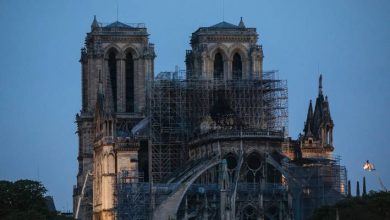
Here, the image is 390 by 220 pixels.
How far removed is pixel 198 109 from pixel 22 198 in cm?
2478

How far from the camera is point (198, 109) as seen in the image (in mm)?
154750

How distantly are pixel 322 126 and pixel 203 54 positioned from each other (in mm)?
11673

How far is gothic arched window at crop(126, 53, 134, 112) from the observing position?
163 metres

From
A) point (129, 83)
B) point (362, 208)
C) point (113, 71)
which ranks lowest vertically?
point (362, 208)

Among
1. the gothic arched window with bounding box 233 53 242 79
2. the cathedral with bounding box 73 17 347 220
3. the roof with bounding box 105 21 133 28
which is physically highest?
the roof with bounding box 105 21 133 28

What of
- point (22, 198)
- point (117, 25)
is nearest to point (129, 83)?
point (117, 25)

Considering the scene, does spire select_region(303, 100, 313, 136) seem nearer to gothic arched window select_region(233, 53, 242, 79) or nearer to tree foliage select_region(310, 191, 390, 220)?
gothic arched window select_region(233, 53, 242, 79)

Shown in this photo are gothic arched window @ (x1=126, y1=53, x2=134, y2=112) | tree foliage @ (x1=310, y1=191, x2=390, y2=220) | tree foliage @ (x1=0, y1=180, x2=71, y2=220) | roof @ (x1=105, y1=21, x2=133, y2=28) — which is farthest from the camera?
roof @ (x1=105, y1=21, x2=133, y2=28)

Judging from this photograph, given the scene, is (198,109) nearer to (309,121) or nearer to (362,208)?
(309,121)

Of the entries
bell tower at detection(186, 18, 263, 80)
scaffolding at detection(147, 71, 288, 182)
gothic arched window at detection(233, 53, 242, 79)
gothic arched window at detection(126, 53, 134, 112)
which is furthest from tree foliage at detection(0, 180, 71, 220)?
gothic arched window at detection(233, 53, 242, 79)

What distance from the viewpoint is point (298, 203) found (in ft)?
478

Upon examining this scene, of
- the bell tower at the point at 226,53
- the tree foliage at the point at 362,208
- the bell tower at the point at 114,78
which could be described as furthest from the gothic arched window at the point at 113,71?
the tree foliage at the point at 362,208

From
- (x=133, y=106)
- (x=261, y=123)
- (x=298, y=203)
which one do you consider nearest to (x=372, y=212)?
(x=298, y=203)

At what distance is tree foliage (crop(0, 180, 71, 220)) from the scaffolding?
18.5 metres
